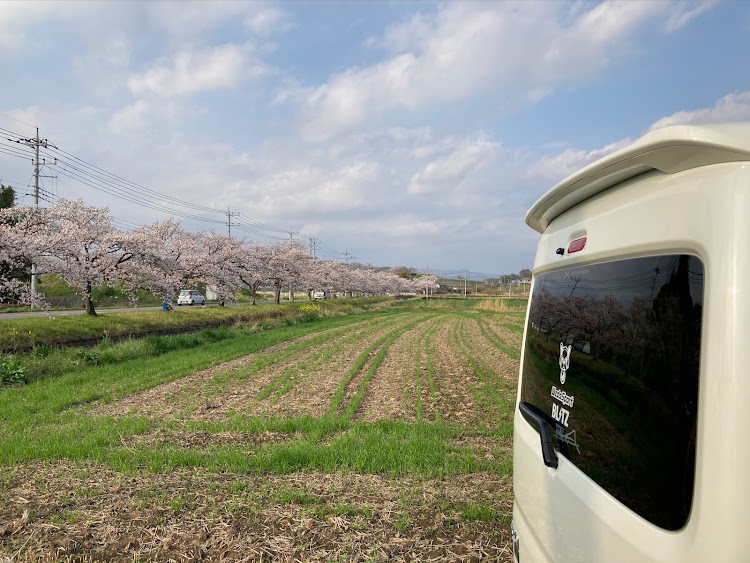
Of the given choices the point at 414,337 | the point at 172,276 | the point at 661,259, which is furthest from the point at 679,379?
the point at 172,276

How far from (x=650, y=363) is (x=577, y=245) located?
2.37 feet

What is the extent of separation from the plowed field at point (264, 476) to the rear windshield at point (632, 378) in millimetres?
2118

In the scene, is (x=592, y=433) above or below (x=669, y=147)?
below

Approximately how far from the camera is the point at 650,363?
4.92 feet

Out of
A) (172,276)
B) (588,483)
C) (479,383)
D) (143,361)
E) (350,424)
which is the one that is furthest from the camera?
(172,276)

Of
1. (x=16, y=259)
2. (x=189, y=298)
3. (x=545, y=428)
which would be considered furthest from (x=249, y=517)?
(x=189, y=298)

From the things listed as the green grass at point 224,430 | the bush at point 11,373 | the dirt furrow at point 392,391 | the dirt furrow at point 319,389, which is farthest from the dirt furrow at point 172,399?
the bush at point 11,373

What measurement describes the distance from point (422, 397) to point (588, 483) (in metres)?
7.72

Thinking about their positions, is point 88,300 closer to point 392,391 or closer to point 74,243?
Result: point 74,243

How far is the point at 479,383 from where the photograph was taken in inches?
423

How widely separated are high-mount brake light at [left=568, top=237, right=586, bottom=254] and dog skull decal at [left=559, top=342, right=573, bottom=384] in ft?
1.41

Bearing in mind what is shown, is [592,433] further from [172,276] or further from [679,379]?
[172,276]

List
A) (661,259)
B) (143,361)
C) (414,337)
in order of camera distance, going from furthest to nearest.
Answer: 1. (414,337)
2. (143,361)
3. (661,259)

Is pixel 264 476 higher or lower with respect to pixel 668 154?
lower
